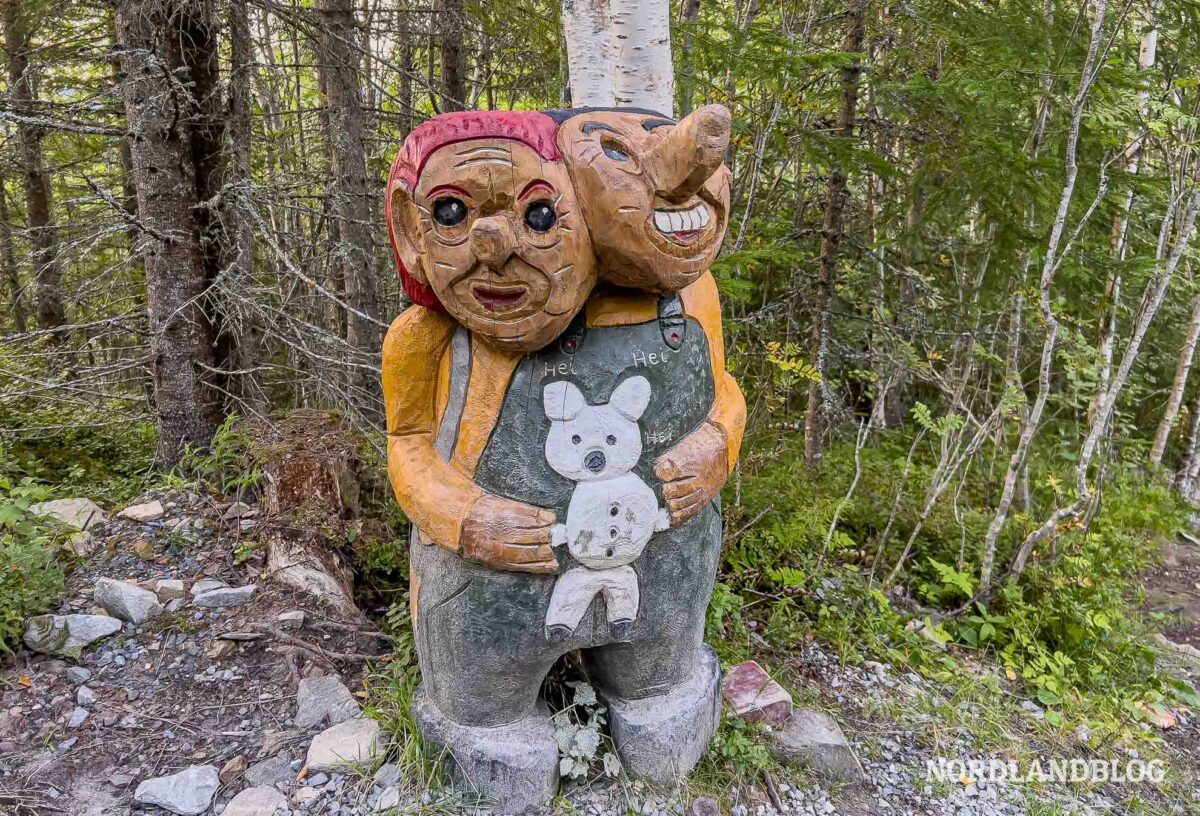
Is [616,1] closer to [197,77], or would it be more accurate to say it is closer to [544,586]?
[544,586]

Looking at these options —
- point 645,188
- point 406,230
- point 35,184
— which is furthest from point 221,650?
point 35,184

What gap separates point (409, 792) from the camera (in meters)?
2.37

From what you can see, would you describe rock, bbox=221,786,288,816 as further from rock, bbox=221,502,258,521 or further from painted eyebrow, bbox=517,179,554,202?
painted eyebrow, bbox=517,179,554,202

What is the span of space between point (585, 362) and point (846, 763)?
1942mm

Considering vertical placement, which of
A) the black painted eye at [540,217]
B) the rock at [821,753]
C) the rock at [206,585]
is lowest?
the rock at [821,753]

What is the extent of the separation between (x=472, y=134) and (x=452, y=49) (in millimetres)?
3897

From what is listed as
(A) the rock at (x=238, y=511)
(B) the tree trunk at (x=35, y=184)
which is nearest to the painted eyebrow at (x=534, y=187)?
(A) the rock at (x=238, y=511)

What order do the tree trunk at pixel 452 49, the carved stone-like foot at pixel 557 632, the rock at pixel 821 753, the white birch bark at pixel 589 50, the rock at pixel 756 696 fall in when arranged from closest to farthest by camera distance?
the carved stone-like foot at pixel 557 632 → the white birch bark at pixel 589 50 → the rock at pixel 821 753 → the rock at pixel 756 696 → the tree trunk at pixel 452 49

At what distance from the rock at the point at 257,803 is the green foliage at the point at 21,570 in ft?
4.32

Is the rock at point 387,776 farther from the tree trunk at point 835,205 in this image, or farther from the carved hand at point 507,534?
the tree trunk at point 835,205

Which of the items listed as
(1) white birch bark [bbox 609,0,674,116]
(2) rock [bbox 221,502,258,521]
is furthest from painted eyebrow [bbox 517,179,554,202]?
(2) rock [bbox 221,502,258,521]

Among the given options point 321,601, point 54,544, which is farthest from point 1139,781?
point 54,544

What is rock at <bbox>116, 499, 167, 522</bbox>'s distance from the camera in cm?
382

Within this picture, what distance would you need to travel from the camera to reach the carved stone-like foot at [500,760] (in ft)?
7.58
